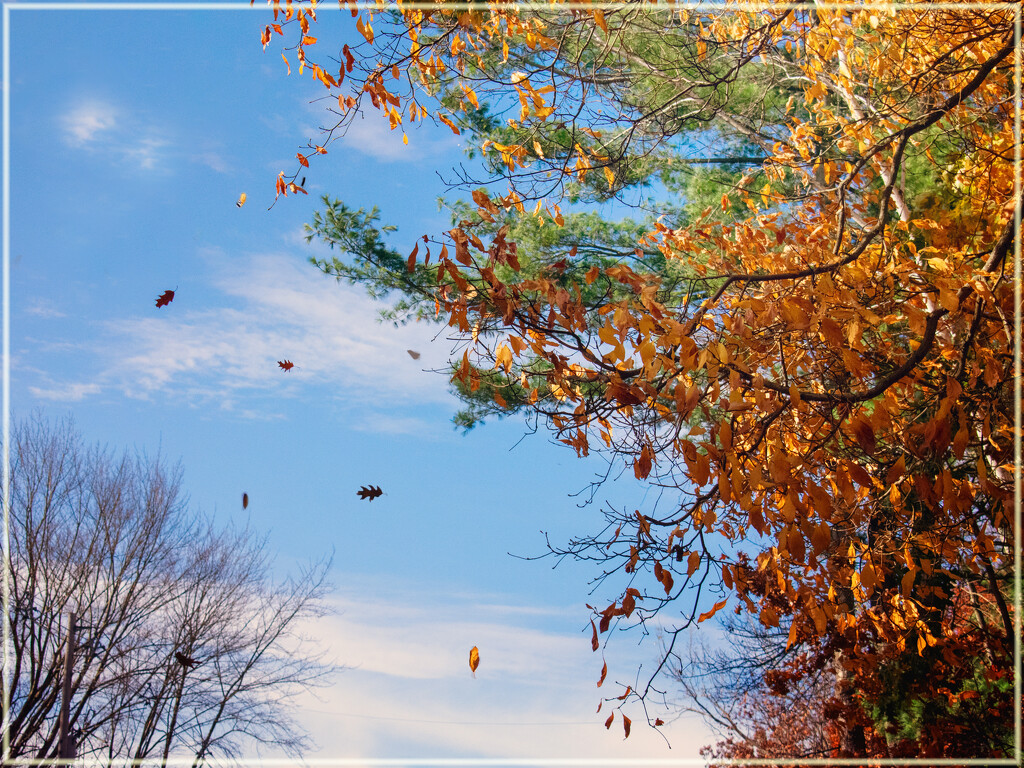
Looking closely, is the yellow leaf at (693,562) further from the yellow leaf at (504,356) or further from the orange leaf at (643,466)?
the yellow leaf at (504,356)

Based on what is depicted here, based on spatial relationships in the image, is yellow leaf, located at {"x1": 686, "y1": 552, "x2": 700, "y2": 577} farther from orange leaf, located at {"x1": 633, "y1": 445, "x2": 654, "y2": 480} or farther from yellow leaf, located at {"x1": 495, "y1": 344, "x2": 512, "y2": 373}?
yellow leaf, located at {"x1": 495, "y1": 344, "x2": 512, "y2": 373}

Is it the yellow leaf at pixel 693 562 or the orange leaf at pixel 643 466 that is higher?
the orange leaf at pixel 643 466

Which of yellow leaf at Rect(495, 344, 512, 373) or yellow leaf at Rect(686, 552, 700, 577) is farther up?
yellow leaf at Rect(495, 344, 512, 373)

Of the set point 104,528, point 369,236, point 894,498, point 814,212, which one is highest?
point 369,236

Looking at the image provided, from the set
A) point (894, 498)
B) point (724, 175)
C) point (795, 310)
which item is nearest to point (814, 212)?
point (724, 175)

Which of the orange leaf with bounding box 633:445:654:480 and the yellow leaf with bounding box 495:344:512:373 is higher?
the yellow leaf with bounding box 495:344:512:373

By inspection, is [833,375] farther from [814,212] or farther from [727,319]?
[814,212]

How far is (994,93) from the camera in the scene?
5.27 meters

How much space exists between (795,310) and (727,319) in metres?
0.47

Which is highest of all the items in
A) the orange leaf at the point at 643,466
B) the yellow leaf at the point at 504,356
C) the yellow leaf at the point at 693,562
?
the yellow leaf at the point at 504,356

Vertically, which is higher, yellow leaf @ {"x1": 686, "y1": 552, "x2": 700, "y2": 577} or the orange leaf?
the orange leaf

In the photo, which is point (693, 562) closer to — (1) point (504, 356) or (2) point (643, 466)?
(2) point (643, 466)

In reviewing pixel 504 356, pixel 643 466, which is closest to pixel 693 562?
pixel 643 466

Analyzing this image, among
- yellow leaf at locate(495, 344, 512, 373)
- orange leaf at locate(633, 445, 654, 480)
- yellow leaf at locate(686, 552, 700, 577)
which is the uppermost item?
yellow leaf at locate(495, 344, 512, 373)
